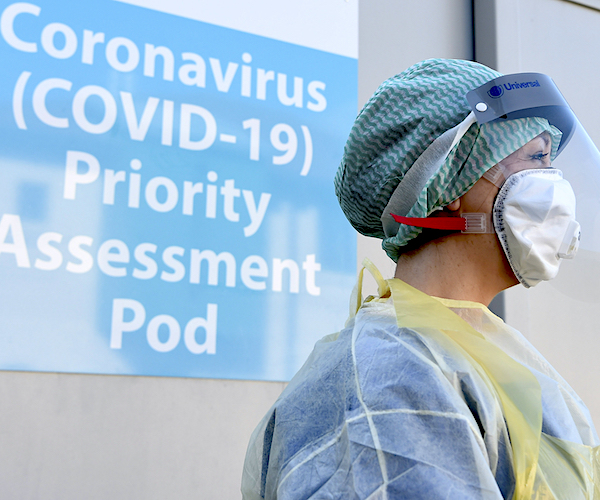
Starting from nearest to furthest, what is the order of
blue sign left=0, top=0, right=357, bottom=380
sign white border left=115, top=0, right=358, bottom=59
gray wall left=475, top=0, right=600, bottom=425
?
1. blue sign left=0, top=0, right=357, bottom=380
2. sign white border left=115, top=0, right=358, bottom=59
3. gray wall left=475, top=0, right=600, bottom=425

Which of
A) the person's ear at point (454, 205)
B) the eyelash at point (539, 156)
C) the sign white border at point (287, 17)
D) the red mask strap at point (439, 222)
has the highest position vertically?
the sign white border at point (287, 17)

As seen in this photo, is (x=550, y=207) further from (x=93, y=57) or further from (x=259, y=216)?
(x=93, y=57)

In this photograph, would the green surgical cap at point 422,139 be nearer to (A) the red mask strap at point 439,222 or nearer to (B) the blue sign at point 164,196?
(A) the red mask strap at point 439,222

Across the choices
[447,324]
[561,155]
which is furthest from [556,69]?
[447,324]

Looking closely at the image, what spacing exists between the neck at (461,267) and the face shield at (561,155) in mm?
101

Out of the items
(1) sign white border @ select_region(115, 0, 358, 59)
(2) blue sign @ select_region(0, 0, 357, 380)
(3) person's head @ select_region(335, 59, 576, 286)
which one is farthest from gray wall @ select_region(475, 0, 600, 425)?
(3) person's head @ select_region(335, 59, 576, 286)

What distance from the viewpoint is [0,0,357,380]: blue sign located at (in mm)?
1551

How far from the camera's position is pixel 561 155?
3.15ft

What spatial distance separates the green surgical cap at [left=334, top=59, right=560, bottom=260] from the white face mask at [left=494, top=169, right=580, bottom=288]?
0.06 m

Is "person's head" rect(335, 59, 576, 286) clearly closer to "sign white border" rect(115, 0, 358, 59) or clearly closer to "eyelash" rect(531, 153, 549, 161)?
"eyelash" rect(531, 153, 549, 161)

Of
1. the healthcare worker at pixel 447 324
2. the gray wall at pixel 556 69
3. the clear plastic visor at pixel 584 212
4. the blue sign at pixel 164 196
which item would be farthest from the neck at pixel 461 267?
the gray wall at pixel 556 69

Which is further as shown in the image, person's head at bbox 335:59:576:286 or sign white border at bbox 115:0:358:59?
sign white border at bbox 115:0:358:59

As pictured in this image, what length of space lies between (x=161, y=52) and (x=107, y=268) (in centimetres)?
69

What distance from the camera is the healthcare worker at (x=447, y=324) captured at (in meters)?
0.67
